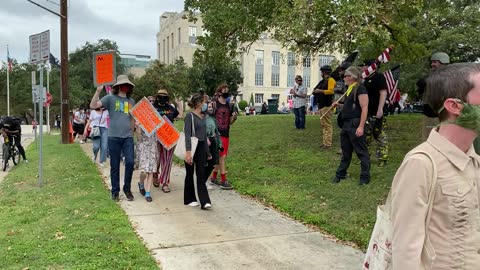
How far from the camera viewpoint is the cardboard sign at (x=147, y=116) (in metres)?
7.29

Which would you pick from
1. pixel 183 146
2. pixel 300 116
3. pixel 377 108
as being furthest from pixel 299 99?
pixel 183 146

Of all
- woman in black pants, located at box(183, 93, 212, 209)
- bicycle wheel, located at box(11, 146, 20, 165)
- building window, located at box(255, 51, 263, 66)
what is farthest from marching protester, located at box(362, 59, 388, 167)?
building window, located at box(255, 51, 263, 66)

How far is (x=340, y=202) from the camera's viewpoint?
6.27 metres

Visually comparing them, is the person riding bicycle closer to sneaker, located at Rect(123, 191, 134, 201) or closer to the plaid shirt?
sneaker, located at Rect(123, 191, 134, 201)

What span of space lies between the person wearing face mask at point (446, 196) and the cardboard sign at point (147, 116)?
5860 millimetres

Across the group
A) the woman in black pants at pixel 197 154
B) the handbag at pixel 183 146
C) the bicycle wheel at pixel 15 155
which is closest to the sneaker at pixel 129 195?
the woman in black pants at pixel 197 154

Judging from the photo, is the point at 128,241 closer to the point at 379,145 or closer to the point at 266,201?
the point at 266,201

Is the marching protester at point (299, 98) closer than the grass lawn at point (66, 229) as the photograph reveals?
No

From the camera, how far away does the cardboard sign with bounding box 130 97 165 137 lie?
7285mm

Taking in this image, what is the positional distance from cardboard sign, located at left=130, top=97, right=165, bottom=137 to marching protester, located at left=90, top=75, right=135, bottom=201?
0.11m

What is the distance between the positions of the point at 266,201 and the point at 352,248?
2.25 m

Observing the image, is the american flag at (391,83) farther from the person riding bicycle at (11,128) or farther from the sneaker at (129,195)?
the person riding bicycle at (11,128)

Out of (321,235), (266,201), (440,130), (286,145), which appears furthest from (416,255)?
(286,145)

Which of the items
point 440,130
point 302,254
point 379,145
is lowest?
point 302,254
